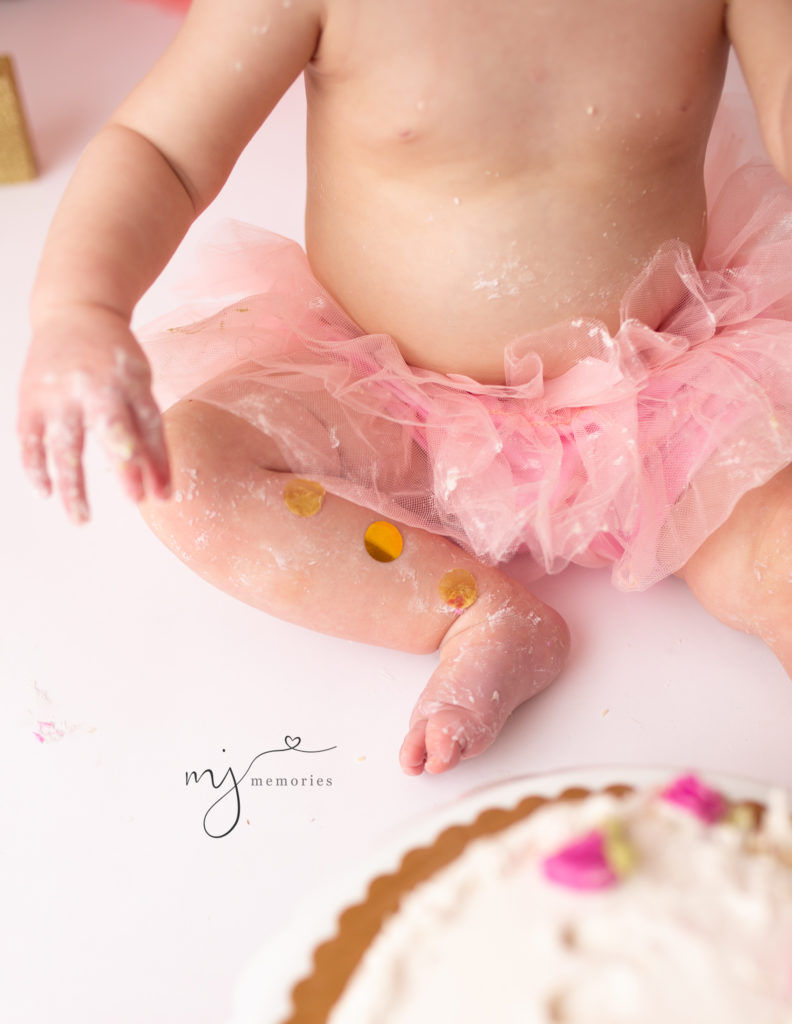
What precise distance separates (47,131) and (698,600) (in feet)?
3.53

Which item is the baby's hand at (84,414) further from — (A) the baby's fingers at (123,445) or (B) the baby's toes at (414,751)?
(B) the baby's toes at (414,751)

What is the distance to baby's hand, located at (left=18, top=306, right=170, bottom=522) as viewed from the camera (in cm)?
56

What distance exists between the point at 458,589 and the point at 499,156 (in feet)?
1.02

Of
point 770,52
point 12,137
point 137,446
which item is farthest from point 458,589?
point 12,137

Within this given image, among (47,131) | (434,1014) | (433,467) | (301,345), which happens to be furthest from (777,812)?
(47,131)

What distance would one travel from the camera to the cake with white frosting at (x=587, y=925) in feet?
1.37

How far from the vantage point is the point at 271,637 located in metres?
0.86

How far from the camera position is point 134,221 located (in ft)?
2.28

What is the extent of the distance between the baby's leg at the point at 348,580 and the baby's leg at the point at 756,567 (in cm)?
12

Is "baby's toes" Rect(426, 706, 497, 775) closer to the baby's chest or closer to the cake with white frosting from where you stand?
the cake with white frosting

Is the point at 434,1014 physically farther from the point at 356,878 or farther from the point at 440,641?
the point at 440,641

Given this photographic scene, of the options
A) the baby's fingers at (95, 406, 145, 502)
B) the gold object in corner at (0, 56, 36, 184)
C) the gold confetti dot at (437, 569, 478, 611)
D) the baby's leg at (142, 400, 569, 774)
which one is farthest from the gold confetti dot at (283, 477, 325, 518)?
the gold object in corner at (0, 56, 36, 184)

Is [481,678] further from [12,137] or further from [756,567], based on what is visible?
[12,137]

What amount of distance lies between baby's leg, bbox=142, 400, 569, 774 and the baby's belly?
146 millimetres
